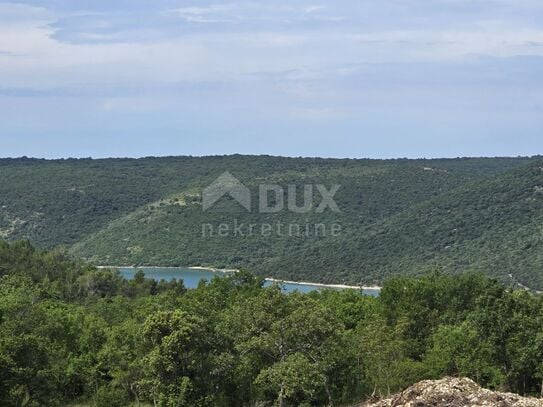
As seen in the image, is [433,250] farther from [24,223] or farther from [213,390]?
[213,390]

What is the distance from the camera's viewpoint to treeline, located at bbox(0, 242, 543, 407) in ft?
94.6

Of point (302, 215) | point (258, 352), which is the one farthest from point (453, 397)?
point (302, 215)

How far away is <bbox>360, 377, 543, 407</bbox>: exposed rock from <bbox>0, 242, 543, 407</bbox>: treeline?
6.65 metres

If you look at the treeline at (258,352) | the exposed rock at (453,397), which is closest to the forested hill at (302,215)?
the treeline at (258,352)

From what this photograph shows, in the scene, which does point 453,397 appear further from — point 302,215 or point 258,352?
point 302,215

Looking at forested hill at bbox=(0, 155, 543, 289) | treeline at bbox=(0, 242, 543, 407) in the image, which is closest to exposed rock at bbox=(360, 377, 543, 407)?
treeline at bbox=(0, 242, 543, 407)

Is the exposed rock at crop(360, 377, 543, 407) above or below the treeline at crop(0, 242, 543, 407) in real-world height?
above

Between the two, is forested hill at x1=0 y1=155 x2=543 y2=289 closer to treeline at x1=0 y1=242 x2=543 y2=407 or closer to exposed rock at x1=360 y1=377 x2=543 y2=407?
treeline at x1=0 y1=242 x2=543 y2=407

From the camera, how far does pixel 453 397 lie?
21.7m

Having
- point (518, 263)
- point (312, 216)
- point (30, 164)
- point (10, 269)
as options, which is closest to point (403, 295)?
point (10, 269)

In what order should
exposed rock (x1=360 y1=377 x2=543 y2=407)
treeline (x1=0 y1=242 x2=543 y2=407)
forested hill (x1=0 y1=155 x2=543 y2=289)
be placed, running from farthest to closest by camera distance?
forested hill (x1=0 y1=155 x2=543 y2=289)
treeline (x1=0 y1=242 x2=543 y2=407)
exposed rock (x1=360 y1=377 x2=543 y2=407)

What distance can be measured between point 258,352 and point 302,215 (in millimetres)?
110559

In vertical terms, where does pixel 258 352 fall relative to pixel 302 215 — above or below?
above

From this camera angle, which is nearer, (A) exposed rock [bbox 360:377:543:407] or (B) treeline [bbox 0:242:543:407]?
(A) exposed rock [bbox 360:377:543:407]
